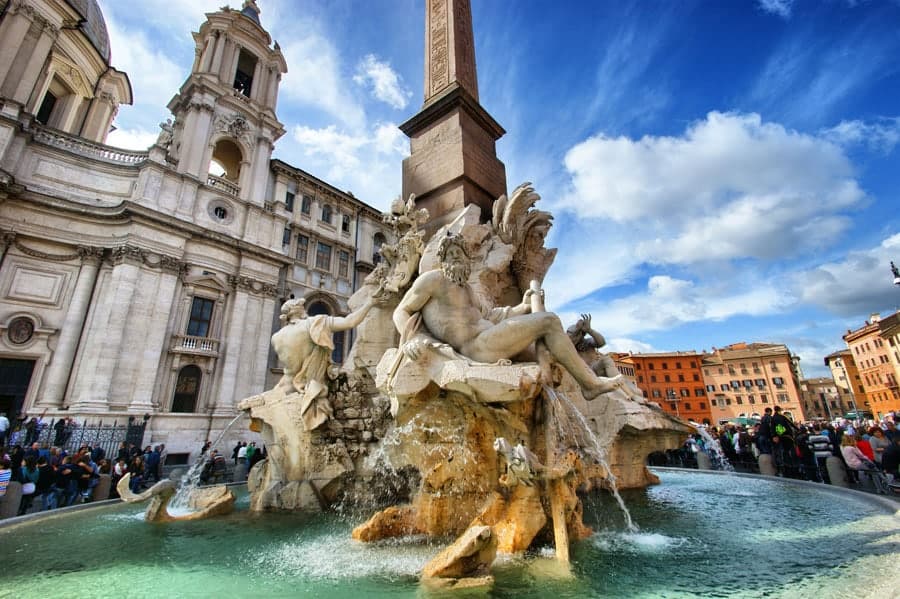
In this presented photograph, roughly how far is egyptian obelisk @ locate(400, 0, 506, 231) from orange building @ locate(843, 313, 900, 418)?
54.8m

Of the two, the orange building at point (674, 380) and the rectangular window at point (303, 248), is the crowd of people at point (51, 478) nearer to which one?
the rectangular window at point (303, 248)

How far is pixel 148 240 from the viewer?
17922 mm

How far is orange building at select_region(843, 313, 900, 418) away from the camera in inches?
1682

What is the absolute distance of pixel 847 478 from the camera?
6145 millimetres

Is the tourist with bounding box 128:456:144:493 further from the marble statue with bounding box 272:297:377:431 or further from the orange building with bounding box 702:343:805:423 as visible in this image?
the orange building with bounding box 702:343:805:423

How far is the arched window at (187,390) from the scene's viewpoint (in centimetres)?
1806

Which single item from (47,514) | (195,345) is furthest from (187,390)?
(47,514)

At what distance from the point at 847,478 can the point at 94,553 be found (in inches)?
371

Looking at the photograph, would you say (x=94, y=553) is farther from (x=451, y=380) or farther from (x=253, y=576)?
(x=451, y=380)

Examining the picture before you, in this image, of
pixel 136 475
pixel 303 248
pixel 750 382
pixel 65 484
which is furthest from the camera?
pixel 750 382

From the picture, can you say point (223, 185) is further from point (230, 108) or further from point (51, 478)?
point (51, 478)

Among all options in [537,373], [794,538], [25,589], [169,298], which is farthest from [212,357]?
[794,538]

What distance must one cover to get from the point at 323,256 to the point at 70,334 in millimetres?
12343

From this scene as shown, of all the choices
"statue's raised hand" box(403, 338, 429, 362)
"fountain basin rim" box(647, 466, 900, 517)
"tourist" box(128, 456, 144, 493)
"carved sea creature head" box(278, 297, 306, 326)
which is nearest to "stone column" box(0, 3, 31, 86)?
"tourist" box(128, 456, 144, 493)
